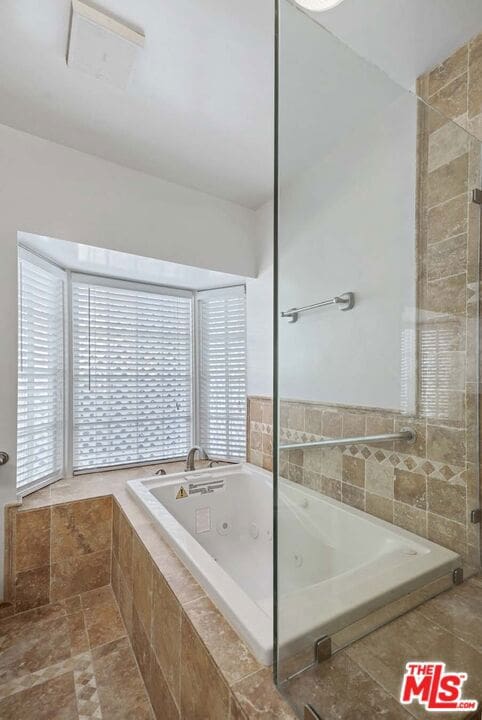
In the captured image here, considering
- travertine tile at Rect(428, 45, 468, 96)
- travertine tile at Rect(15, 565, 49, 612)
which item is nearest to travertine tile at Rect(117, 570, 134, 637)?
travertine tile at Rect(15, 565, 49, 612)

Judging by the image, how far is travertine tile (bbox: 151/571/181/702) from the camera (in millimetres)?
1139

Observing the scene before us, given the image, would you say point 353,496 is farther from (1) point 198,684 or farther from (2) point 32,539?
(2) point 32,539

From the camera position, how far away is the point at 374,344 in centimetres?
139

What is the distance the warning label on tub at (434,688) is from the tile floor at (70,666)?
99 centimetres

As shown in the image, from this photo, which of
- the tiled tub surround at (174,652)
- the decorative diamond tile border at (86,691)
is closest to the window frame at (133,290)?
the tiled tub surround at (174,652)

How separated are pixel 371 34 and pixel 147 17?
0.86m

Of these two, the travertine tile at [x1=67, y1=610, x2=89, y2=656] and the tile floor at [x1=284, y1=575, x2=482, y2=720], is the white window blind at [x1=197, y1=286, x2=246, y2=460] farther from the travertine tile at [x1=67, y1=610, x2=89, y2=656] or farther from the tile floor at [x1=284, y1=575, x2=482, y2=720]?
the tile floor at [x1=284, y1=575, x2=482, y2=720]

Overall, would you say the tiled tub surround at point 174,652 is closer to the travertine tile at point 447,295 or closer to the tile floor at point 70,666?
the tile floor at point 70,666

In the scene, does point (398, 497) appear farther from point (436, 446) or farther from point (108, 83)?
point (108, 83)

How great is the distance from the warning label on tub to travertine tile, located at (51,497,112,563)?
5.59 feet

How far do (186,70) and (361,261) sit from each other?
112cm

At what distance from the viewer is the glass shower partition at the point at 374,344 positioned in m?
1.06

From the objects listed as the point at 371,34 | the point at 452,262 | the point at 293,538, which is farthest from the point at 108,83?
the point at 293,538

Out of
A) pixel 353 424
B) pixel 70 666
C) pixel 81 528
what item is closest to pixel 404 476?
pixel 353 424
